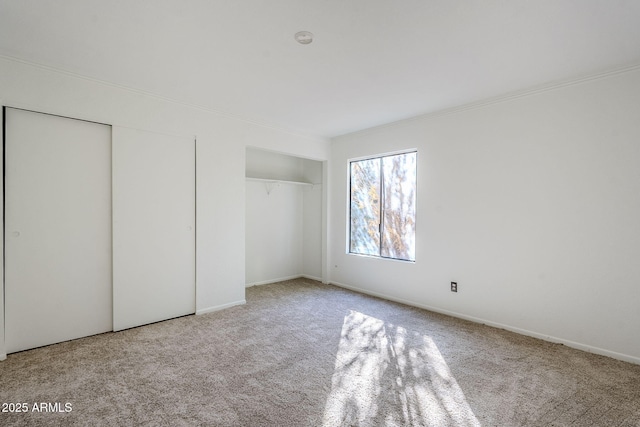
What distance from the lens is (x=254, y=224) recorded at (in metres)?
5.40

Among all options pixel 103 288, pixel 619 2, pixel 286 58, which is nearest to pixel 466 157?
pixel 619 2

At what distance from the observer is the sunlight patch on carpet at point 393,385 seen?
6.44 ft

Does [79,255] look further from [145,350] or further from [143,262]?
[145,350]

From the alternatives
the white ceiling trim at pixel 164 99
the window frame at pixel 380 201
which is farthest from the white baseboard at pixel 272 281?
the white ceiling trim at pixel 164 99

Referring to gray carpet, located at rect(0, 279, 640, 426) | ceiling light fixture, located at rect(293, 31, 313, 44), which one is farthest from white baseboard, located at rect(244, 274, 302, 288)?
ceiling light fixture, located at rect(293, 31, 313, 44)

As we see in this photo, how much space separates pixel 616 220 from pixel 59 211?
5111 millimetres

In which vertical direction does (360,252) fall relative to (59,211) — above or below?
below

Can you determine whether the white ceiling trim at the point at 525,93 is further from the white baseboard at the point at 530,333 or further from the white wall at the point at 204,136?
the white baseboard at the point at 530,333

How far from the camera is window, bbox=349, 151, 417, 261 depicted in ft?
14.5

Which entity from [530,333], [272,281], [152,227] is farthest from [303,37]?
[272,281]

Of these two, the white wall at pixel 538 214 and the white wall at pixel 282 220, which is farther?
the white wall at pixel 282 220

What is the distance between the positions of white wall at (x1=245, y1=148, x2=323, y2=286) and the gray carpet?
202 centimetres

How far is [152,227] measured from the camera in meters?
3.50

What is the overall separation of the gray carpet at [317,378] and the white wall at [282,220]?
2.02m
